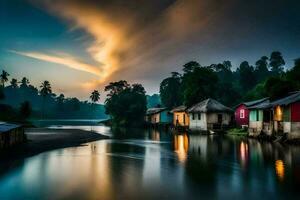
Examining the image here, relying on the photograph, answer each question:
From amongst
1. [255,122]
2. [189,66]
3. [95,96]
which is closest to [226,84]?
[189,66]

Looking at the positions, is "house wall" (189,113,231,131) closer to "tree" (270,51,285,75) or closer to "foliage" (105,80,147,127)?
"foliage" (105,80,147,127)

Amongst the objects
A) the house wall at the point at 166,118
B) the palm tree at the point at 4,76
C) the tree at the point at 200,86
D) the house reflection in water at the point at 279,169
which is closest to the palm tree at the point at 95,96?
the palm tree at the point at 4,76

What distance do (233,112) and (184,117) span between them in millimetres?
14156

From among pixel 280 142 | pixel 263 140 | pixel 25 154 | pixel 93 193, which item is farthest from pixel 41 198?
pixel 263 140

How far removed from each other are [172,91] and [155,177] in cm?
8239

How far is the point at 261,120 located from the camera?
4403cm

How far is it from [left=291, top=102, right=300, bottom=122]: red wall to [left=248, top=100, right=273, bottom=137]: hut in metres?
4.40

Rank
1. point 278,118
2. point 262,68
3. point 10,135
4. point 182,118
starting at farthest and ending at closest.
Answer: point 262,68 < point 182,118 < point 278,118 < point 10,135

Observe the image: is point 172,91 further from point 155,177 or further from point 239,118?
point 155,177

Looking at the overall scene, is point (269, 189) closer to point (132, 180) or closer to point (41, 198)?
point (132, 180)

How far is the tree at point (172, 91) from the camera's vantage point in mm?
99625

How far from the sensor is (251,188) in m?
16.1

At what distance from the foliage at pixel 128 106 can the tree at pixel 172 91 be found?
311 inches

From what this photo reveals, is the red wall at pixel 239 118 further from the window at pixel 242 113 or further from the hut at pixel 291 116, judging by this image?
the hut at pixel 291 116
